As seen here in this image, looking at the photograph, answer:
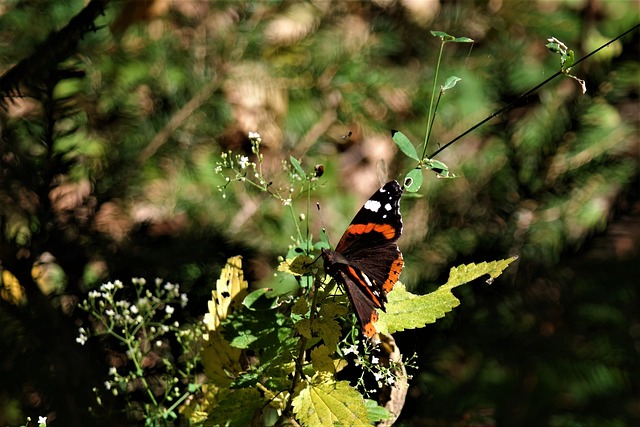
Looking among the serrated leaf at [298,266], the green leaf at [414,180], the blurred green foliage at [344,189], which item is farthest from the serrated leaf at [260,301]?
the blurred green foliage at [344,189]

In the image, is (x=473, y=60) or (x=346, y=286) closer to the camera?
(x=346, y=286)

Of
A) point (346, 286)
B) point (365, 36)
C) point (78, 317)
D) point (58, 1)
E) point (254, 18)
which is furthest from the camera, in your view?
point (365, 36)

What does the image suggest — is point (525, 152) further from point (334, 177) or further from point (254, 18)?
point (254, 18)

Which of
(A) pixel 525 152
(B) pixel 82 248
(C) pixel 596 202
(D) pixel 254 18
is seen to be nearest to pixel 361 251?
(A) pixel 525 152

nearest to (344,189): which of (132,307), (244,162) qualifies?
(132,307)

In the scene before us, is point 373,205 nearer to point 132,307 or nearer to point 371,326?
point 371,326

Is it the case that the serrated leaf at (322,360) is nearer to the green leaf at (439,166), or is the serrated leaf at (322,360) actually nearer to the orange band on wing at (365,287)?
the orange band on wing at (365,287)
